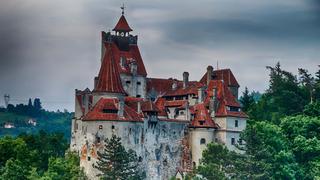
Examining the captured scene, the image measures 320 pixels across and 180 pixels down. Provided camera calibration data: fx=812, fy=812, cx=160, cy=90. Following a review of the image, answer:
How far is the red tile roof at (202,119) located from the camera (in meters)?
92.7

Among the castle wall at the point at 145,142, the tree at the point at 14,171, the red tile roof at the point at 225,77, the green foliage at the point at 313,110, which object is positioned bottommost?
the tree at the point at 14,171

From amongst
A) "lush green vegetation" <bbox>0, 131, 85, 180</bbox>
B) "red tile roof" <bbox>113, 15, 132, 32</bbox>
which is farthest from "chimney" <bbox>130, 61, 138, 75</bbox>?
"lush green vegetation" <bbox>0, 131, 85, 180</bbox>

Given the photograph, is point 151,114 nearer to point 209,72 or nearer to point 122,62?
point 122,62

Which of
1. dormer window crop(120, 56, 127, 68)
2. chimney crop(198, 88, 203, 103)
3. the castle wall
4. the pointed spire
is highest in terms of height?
Result: the pointed spire

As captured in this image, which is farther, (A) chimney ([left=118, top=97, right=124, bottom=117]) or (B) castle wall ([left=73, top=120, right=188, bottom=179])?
(A) chimney ([left=118, top=97, right=124, bottom=117])

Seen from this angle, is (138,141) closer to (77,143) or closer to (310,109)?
(77,143)

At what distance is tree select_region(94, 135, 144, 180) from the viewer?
85375 millimetres

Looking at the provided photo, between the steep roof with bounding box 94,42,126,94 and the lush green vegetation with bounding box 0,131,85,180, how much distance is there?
868cm

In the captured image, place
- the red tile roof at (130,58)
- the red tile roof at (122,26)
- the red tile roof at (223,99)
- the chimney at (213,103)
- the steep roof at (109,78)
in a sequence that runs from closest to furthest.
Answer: the steep roof at (109,78) < the red tile roof at (223,99) < the chimney at (213,103) < the red tile roof at (130,58) < the red tile roof at (122,26)

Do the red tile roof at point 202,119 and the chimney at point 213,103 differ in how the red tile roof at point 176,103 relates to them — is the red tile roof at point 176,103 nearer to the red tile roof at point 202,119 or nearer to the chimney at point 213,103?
the red tile roof at point 202,119

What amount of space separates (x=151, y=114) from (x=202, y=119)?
6.10 metres

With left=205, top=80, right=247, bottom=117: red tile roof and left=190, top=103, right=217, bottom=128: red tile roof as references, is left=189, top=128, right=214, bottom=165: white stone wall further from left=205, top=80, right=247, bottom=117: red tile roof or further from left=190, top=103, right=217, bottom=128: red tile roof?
left=205, top=80, right=247, bottom=117: red tile roof

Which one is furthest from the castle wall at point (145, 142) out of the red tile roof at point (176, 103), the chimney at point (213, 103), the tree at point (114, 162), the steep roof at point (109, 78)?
the steep roof at point (109, 78)

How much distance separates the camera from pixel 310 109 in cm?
10231
